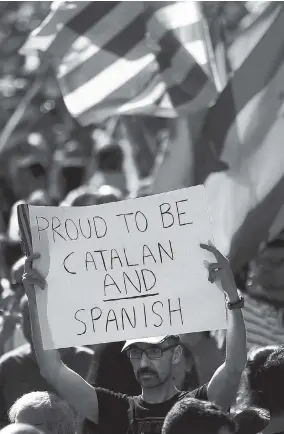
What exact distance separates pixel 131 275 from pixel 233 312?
0.43 meters

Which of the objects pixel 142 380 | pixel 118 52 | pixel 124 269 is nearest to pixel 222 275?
pixel 124 269

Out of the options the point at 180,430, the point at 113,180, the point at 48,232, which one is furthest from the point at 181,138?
the point at 180,430

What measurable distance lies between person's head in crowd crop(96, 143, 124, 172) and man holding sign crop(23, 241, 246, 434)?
724cm

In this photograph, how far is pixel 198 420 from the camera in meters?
4.19

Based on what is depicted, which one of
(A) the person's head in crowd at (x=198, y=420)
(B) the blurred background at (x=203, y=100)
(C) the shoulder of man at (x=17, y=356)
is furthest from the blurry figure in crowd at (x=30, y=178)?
(A) the person's head in crowd at (x=198, y=420)

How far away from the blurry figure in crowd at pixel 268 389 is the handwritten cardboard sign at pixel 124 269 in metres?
0.24

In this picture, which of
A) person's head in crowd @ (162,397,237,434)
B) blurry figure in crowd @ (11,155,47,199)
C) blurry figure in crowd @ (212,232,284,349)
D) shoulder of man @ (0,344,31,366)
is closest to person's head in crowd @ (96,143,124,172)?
blurry figure in crowd @ (11,155,47,199)

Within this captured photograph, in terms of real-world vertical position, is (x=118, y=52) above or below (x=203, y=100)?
above

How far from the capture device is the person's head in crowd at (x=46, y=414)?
16.1 ft

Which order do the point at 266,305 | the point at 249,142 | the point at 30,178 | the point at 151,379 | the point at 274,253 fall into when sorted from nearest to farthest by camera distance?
the point at 151,379 → the point at 266,305 → the point at 274,253 → the point at 249,142 → the point at 30,178

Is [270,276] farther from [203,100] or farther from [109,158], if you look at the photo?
[109,158]

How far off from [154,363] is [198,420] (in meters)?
0.92

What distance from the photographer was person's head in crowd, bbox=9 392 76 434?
16.1 feet

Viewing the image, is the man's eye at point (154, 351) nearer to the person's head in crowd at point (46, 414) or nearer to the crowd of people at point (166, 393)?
the crowd of people at point (166, 393)
